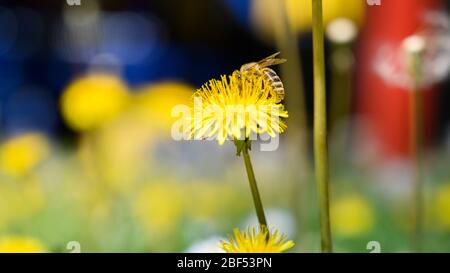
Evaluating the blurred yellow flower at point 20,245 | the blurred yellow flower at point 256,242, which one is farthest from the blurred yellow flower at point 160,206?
the blurred yellow flower at point 20,245

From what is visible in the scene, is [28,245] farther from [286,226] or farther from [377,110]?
[377,110]

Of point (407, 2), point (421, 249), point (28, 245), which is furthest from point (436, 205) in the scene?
point (28, 245)

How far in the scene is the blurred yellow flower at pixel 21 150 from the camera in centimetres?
149

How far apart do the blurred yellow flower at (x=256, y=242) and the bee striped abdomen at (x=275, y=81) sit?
1.02 feet

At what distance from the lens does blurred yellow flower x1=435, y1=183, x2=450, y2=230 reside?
1.46 meters

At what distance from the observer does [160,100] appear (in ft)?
4.88

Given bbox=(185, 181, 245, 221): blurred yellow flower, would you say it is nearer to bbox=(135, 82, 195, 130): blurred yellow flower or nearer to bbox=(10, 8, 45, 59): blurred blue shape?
bbox=(135, 82, 195, 130): blurred yellow flower

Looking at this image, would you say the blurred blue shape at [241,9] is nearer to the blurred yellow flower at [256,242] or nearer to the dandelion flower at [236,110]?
the dandelion flower at [236,110]

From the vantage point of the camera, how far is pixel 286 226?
4.83 feet

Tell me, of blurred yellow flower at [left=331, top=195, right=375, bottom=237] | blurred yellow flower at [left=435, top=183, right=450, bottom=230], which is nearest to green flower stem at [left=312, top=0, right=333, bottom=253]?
blurred yellow flower at [left=331, top=195, right=375, bottom=237]

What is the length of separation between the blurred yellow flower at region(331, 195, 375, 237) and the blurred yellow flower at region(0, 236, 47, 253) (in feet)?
2.31

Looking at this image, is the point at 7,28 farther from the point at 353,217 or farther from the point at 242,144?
the point at 353,217

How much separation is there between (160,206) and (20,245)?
1.16ft

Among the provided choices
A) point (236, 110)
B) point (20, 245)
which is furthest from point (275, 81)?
point (20, 245)
